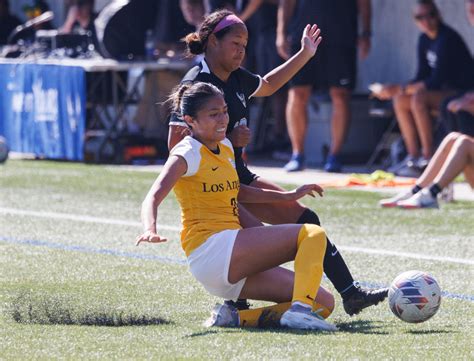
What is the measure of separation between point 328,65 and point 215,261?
8.77 meters

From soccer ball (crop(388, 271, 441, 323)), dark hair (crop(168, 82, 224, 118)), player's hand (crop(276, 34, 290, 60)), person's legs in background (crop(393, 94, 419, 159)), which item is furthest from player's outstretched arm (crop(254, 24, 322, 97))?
player's hand (crop(276, 34, 290, 60))

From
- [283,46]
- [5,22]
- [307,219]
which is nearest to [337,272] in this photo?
[307,219]

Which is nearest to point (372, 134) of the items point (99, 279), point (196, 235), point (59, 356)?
point (99, 279)

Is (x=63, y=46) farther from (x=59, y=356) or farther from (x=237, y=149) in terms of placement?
(x=59, y=356)

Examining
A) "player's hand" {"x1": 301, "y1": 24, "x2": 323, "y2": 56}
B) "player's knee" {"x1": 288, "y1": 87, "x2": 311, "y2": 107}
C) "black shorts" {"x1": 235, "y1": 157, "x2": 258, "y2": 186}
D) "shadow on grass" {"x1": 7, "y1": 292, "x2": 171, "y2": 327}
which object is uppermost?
"player's hand" {"x1": 301, "y1": 24, "x2": 323, "y2": 56}

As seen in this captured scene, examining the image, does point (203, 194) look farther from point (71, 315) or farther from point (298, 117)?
point (298, 117)

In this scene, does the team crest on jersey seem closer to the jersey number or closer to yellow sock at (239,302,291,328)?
the jersey number

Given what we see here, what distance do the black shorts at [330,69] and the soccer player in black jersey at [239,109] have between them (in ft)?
24.5

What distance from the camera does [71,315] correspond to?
685cm

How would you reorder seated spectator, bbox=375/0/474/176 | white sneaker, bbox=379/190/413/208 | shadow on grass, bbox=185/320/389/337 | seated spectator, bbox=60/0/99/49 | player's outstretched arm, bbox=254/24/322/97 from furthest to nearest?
seated spectator, bbox=60/0/99/49
seated spectator, bbox=375/0/474/176
white sneaker, bbox=379/190/413/208
player's outstretched arm, bbox=254/24/322/97
shadow on grass, bbox=185/320/389/337

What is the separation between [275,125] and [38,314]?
1099 cm

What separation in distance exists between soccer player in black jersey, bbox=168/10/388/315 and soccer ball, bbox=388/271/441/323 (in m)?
0.28

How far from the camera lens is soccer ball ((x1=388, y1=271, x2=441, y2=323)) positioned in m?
6.64

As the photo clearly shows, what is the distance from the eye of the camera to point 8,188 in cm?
1370
